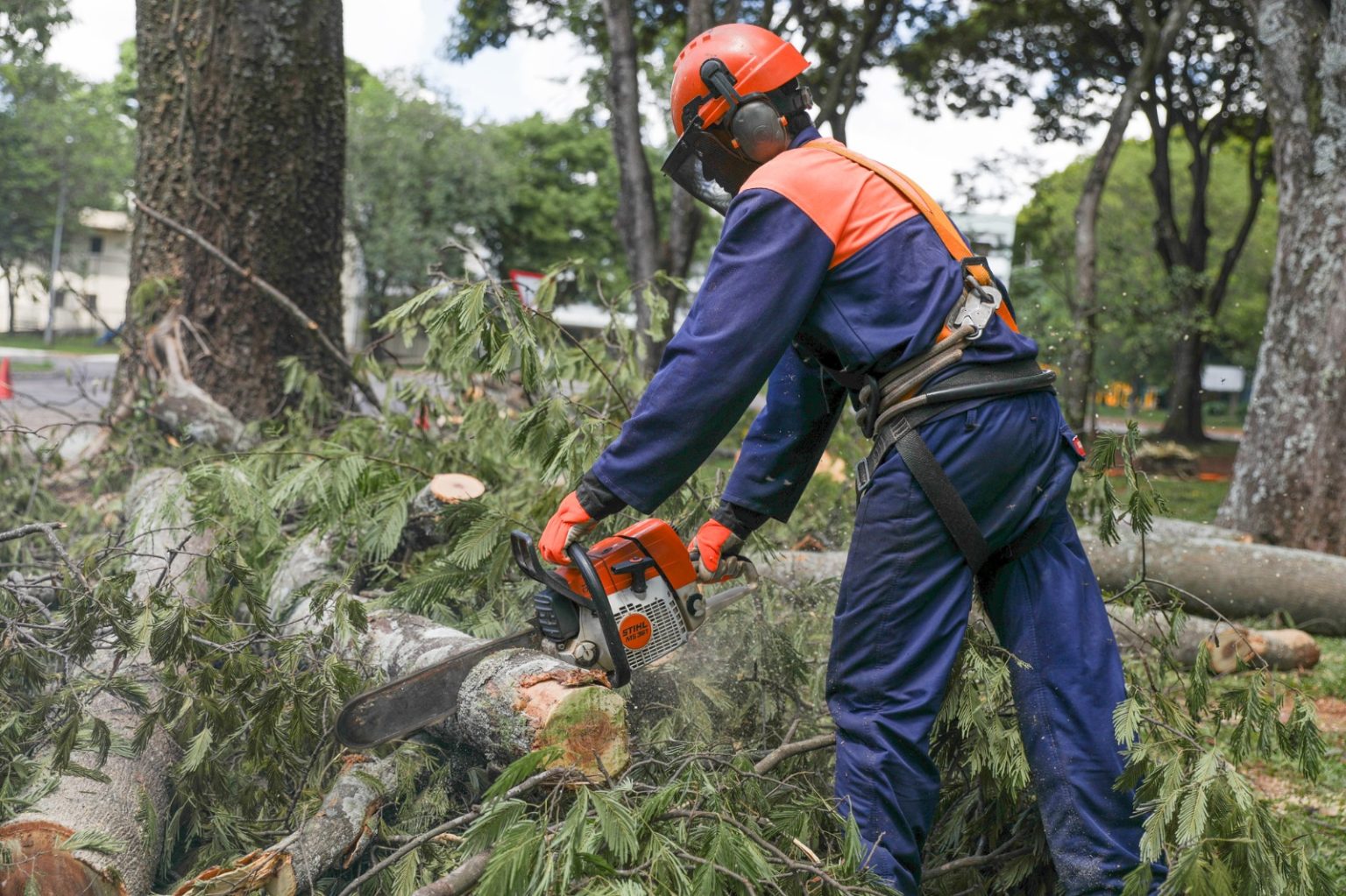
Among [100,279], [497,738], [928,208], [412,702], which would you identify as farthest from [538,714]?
[100,279]

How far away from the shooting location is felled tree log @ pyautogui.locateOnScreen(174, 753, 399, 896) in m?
2.07

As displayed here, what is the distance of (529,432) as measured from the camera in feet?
9.82

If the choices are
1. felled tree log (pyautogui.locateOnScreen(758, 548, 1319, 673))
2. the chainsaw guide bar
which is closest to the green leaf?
the chainsaw guide bar

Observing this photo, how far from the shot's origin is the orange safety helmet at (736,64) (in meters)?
2.28

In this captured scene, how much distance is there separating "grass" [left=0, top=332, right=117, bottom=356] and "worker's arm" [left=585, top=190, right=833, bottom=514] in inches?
1222

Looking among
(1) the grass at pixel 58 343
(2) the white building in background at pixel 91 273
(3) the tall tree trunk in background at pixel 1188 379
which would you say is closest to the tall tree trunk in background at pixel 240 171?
(3) the tall tree trunk in background at pixel 1188 379

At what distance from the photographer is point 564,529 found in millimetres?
2184

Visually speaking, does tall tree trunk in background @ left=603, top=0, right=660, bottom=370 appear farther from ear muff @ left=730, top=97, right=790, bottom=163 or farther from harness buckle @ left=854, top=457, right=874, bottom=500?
harness buckle @ left=854, top=457, right=874, bottom=500

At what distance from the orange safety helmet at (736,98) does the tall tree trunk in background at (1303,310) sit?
5437mm

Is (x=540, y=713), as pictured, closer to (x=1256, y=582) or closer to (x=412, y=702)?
(x=412, y=702)

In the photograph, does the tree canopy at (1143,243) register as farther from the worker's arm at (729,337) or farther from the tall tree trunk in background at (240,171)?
the worker's arm at (729,337)

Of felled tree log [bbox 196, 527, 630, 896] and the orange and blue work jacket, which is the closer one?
the orange and blue work jacket

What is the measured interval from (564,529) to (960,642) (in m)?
0.84

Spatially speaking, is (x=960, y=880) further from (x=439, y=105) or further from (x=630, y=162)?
(x=439, y=105)
